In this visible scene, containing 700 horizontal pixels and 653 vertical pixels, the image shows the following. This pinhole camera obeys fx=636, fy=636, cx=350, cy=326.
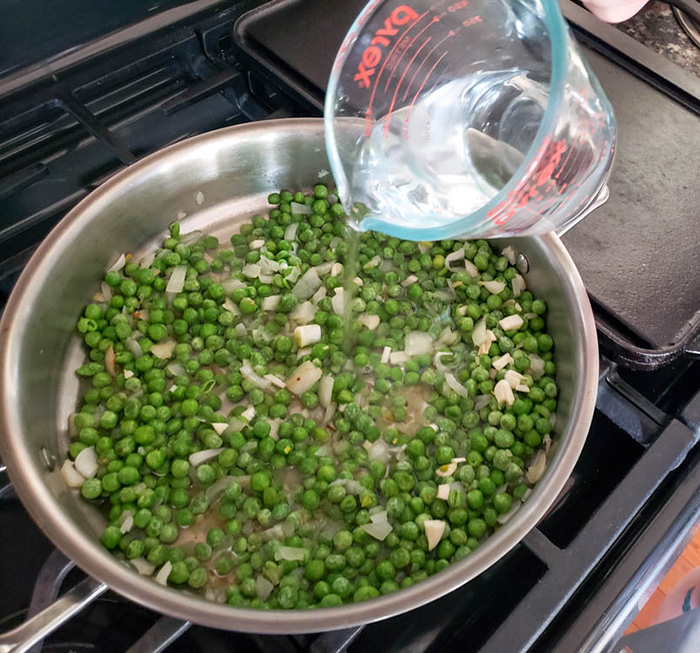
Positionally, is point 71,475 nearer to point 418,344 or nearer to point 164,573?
point 164,573

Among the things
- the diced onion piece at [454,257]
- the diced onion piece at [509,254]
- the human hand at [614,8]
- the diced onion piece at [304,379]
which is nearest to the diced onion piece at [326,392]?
the diced onion piece at [304,379]

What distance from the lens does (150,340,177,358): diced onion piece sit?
1609 mm

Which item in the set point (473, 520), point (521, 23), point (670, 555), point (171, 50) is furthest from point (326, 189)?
point (670, 555)

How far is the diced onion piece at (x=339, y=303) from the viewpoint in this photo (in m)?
1.70

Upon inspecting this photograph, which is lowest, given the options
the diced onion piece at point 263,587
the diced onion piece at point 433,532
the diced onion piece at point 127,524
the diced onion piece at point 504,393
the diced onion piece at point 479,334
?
the diced onion piece at point 263,587

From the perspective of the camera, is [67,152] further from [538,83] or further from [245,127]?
[538,83]

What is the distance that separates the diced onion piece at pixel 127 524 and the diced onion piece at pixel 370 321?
0.73 m

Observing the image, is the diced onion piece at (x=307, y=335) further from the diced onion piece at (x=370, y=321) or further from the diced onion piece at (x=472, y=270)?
the diced onion piece at (x=472, y=270)

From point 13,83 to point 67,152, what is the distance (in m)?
0.21

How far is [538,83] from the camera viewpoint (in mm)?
1328

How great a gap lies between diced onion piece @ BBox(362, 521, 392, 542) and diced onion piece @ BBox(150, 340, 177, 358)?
0.66m

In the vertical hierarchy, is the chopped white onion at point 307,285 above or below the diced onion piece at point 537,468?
above

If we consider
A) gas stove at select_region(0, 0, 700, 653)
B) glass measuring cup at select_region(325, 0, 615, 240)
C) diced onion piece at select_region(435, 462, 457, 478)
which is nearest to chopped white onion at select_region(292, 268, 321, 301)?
glass measuring cup at select_region(325, 0, 615, 240)

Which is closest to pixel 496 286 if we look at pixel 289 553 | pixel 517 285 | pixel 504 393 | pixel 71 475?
pixel 517 285
